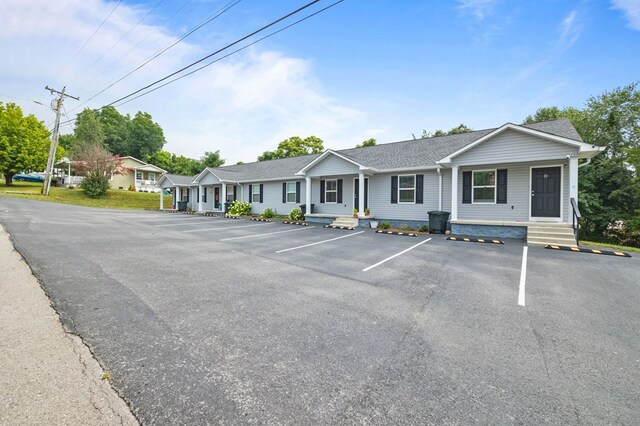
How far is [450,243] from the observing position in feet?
34.1

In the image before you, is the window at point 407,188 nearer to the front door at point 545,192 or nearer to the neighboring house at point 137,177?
the front door at point 545,192

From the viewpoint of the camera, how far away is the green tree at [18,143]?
31391 mm

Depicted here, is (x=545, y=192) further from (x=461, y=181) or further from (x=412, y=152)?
(x=412, y=152)

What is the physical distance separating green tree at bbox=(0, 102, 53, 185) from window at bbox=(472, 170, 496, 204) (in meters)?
45.3

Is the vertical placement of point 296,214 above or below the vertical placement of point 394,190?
below

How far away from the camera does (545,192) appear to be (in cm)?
1166

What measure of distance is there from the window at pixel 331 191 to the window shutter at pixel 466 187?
7155mm

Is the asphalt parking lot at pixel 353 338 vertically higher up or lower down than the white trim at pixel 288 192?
lower down

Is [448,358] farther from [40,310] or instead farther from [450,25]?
[450,25]

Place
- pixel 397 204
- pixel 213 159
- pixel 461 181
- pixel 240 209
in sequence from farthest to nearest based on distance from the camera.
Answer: pixel 213 159
pixel 240 209
pixel 397 204
pixel 461 181

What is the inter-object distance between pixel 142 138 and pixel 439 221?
64894mm

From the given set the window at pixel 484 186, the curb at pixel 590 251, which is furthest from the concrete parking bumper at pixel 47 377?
the window at pixel 484 186

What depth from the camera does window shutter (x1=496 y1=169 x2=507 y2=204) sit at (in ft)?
40.5

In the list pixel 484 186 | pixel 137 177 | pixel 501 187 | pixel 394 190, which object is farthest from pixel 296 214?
pixel 137 177
